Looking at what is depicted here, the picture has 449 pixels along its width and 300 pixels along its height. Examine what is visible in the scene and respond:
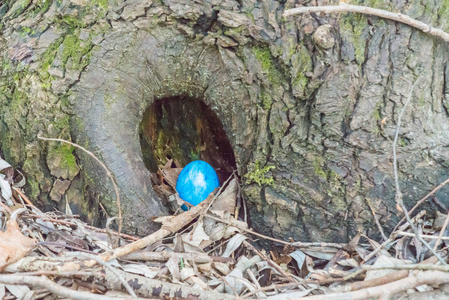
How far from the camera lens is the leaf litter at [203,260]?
1701 mm

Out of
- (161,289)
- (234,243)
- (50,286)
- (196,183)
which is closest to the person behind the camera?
(50,286)

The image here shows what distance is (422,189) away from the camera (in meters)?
2.21

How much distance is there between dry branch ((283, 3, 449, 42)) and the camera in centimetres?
206

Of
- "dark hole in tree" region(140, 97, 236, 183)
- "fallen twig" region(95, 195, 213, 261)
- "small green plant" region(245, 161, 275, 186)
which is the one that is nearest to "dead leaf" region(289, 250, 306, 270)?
"small green plant" region(245, 161, 275, 186)

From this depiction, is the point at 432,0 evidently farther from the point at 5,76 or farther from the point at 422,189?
the point at 5,76

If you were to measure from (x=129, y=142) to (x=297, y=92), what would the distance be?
41.3 inches

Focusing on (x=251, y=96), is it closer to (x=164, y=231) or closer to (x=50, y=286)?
(x=164, y=231)

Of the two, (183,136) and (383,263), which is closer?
(383,263)

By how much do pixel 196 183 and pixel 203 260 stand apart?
31.5 inches

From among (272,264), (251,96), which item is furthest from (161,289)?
(251,96)

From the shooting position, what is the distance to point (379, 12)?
81.8 inches

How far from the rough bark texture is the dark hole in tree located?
623 mm

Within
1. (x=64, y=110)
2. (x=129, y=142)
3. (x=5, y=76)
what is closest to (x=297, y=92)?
(x=129, y=142)

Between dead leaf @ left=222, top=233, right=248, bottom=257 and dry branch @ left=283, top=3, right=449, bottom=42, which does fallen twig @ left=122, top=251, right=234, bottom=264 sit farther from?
dry branch @ left=283, top=3, right=449, bottom=42
